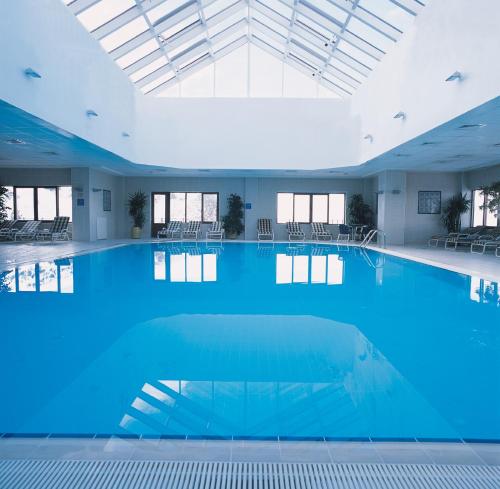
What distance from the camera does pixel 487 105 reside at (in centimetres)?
652

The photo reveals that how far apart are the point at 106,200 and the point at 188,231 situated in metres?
3.27

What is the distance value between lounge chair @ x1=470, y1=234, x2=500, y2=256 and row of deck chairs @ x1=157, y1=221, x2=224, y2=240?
851 centimetres

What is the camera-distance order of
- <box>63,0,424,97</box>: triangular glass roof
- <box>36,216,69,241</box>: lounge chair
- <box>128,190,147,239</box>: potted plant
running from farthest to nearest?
<box>128,190,147,239</box>: potted plant → <box>36,216,69,241</box>: lounge chair → <box>63,0,424,97</box>: triangular glass roof

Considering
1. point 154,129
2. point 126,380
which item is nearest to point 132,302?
point 126,380

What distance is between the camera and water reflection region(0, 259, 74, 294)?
7.04 metres

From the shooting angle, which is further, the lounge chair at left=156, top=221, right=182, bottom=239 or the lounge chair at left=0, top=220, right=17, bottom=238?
the lounge chair at left=156, top=221, right=182, bottom=239

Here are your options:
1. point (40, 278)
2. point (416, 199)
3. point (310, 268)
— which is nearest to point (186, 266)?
point (310, 268)

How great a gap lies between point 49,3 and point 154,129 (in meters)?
7.21

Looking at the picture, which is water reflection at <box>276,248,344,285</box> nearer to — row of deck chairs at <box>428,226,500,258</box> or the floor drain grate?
row of deck chairs at <box>428,226,500,258</box>

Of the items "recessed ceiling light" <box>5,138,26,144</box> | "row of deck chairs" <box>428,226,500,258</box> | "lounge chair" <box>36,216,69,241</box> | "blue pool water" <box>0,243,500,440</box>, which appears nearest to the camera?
"blue pool water" <box>0,243,500,440</box>

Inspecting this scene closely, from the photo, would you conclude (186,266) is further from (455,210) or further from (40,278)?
(455,210)

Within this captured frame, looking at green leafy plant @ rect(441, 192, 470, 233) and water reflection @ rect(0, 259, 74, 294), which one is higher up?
green leafy plant @ rect(441, 192, 470, 233)

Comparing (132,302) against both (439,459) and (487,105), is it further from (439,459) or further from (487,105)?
(487,105)

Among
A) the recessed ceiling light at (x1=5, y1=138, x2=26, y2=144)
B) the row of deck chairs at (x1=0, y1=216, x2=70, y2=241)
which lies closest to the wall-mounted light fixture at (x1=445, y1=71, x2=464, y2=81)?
the recessed ceiling light at (x1=5, y1=138, x2=26, y2=144)
